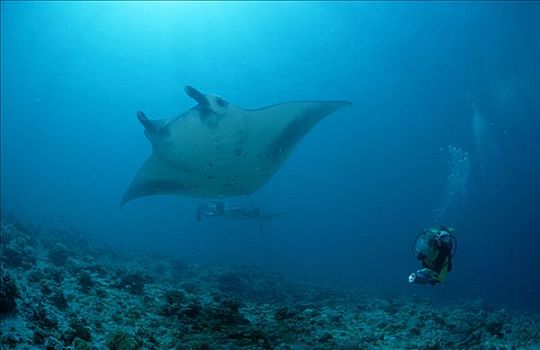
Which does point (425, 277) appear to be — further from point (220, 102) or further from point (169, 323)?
point (220, 102)

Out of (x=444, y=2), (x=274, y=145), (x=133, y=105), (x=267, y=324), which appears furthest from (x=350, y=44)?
(x=133, y=105)

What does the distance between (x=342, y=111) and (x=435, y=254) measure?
52.1m

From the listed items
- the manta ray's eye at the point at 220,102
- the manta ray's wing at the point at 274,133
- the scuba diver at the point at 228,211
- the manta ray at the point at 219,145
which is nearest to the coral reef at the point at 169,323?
the manta ray at the point at 219,145

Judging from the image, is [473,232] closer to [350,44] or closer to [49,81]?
[350,44]

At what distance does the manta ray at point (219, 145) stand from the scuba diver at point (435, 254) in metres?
3.67

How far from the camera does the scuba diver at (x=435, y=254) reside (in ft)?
15.2

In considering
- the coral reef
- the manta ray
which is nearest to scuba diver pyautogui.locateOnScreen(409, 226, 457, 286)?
the coral reef

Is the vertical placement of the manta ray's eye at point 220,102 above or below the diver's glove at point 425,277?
above

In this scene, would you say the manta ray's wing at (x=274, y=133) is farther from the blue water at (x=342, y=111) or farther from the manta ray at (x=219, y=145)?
the blue water at (x=342, y=111)

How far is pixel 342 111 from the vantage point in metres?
55.0

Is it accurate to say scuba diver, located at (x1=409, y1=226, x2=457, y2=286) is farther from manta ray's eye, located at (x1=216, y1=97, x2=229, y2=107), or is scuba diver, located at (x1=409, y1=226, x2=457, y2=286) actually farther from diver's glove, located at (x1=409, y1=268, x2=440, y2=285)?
manta ray's eye, located at (x1=216, y1=97, x2=229, y2=107)

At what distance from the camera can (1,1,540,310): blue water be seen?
35.0 meters

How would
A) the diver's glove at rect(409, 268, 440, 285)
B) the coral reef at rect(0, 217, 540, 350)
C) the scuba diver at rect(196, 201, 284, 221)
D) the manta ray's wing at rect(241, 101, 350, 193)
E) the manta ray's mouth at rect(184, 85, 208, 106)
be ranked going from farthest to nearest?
the scuba diver at rect(196, 201, 284, 221)
the manta ray's wing at rect(241, 101, 350, 193)
the manta ray's mouth at rect(184, 85, 208, 106)
the diver's glove at rect(409, 268, 440, 285)
the coral reef at rect(0, 217, 540, 350)

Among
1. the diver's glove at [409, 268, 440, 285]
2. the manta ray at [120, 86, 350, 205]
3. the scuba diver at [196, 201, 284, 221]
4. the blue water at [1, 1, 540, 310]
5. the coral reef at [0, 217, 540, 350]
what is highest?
the blue water at [1, 1, 540, 310]
